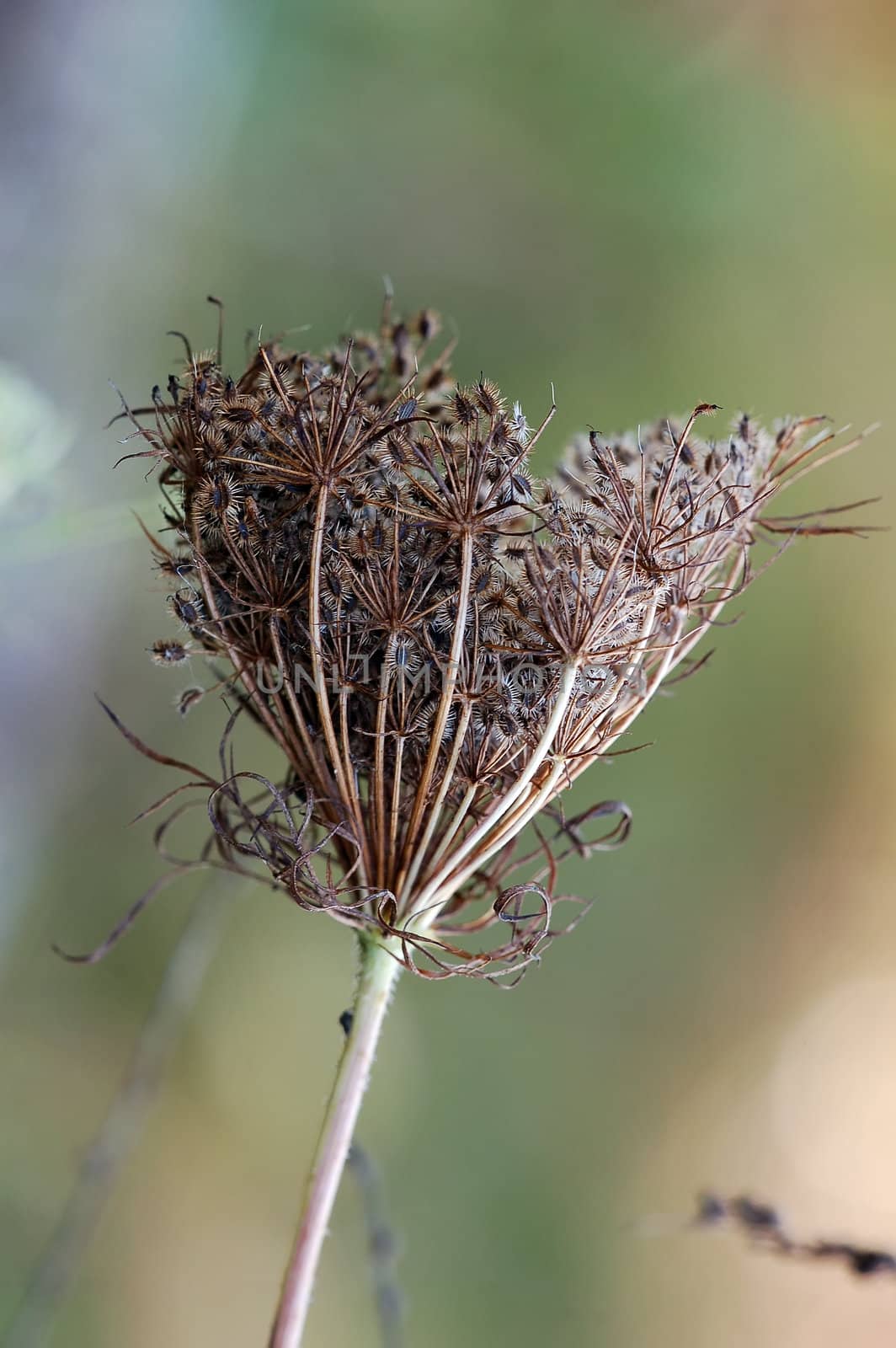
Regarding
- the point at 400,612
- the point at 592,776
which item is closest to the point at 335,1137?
the point at 400,612

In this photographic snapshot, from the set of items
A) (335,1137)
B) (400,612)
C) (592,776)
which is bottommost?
(335,1137)

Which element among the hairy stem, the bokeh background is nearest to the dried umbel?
the hairy stem

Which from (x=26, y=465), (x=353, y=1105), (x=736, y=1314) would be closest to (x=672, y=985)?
(x=736, y=1314)

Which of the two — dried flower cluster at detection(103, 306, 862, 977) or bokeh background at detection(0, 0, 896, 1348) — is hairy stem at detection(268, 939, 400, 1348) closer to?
dried flower cluster at detection(103, 306, 862, 977)

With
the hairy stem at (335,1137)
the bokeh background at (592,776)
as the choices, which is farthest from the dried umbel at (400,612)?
the bokeh background at (592,776)

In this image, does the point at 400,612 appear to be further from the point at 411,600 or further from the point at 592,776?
the point at 592,776

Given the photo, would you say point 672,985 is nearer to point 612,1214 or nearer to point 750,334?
point 612,1214
